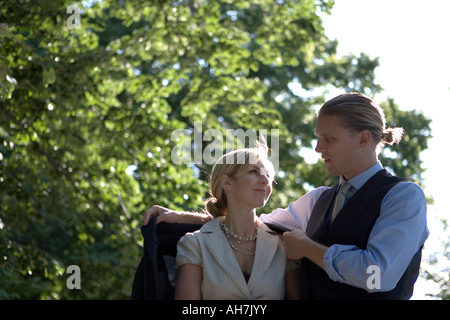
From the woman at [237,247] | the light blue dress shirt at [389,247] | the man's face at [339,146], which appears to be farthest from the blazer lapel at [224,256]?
the man's face at [339,146]

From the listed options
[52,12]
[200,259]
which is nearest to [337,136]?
[200,259]

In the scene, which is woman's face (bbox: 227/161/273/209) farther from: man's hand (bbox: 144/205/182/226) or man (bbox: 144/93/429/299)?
man's hand (bbox: 144/205/182/226)

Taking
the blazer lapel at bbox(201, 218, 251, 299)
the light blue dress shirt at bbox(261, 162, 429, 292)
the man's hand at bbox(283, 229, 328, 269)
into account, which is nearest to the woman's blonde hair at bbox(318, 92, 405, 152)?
the light blue dress shirt at bbox(261, 162, 429, 292)

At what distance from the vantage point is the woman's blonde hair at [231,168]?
370 centimetres

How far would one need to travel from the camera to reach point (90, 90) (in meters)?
8.88

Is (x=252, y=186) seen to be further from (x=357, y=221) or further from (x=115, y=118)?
(x=115, y=118)

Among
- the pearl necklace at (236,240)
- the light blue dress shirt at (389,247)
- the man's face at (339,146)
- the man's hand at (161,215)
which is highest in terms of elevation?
the man's face at (339,146)

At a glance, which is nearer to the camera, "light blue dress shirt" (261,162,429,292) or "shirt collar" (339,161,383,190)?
"light blue dress shirt" (261,162,429,292)

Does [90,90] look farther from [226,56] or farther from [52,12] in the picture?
[226,56]

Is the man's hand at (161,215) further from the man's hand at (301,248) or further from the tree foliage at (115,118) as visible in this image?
the tree foliage at (115,118)

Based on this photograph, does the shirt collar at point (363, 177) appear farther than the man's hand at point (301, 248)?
Yes

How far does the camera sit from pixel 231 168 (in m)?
3.72

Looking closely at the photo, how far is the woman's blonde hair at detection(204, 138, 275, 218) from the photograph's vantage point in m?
3.70

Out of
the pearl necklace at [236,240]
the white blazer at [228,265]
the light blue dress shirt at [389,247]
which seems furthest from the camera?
the pearl necklace at [236,240]
